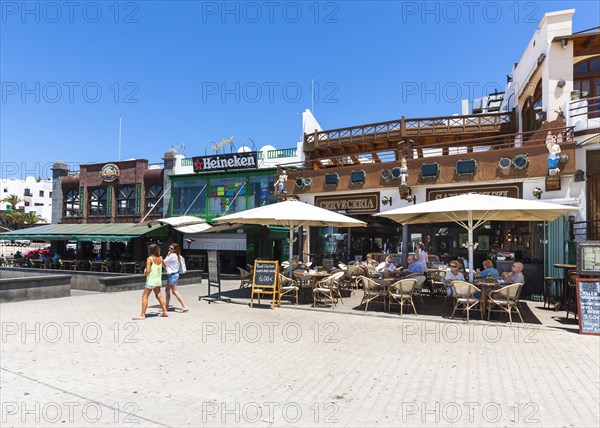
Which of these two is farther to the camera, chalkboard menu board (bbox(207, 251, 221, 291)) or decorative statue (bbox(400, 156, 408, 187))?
decorative statue (bbox(400, 156, 408, 187))

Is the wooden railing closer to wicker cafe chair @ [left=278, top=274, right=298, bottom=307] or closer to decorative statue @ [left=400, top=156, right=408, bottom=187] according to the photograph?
decorative statue @ [left=400, top=156, right=408, bottom=187]

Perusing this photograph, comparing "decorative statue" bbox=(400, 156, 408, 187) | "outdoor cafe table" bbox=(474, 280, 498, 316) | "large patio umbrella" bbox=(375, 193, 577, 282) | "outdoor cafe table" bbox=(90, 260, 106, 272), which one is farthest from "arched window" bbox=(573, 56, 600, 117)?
"outdoor cafe table" bbox=(90, 260, 106, 272)

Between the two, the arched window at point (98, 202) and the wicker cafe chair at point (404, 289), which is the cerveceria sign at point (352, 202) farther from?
the arched window at point (98, 202)

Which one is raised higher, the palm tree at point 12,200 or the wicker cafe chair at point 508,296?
the palm tree at point 12,200

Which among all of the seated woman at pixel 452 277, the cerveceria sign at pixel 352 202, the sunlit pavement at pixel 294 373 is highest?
the cerveceria sign at pixel 352 202

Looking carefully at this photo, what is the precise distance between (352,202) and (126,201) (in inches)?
685

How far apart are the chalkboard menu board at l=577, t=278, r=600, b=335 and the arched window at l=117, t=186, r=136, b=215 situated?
24.6m

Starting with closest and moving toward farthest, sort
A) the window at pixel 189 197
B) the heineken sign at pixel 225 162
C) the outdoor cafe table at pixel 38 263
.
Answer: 1. the heineken sign at pixel 225 162
2. the window at pixel 189 197
3. the outdoor cafe table at pixel 38 263

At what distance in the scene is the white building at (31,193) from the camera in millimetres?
73625

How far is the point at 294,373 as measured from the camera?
516 cm

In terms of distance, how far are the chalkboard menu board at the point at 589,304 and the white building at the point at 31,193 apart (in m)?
80.3

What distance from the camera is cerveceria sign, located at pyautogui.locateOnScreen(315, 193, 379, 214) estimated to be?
1515 cm

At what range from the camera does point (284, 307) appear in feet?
33.4

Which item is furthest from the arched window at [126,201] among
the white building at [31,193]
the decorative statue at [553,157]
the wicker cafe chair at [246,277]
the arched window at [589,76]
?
the white building at [31,193]
